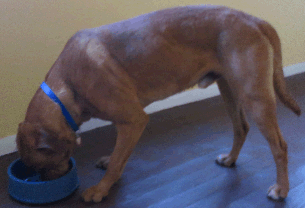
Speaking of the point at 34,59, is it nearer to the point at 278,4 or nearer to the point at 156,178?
the point at 156,178

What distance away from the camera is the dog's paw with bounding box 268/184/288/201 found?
147 centimetres

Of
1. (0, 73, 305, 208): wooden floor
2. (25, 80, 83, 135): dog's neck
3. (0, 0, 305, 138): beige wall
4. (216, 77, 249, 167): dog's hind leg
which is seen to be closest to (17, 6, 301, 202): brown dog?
(25, 80, 83, 135): dog's neck

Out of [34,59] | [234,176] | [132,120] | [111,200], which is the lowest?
[234,176]

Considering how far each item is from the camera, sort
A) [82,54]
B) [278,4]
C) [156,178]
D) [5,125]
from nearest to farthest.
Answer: [82,54]
[156,178]
[5,125]
[278,4]

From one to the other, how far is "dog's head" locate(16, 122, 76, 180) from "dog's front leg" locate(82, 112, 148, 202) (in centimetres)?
21

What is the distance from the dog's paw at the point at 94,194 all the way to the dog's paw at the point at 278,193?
81cm

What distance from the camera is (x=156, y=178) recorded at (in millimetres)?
1689

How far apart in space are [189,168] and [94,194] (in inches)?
23.3

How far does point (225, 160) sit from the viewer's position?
182 cm

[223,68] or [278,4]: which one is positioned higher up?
[223,68]

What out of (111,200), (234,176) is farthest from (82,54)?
(234,176)

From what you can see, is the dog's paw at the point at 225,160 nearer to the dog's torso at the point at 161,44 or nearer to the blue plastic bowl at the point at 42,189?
the dog's torso at the point at 161,44

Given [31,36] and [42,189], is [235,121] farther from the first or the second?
[31,36]

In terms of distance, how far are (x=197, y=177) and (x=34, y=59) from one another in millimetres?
1323
